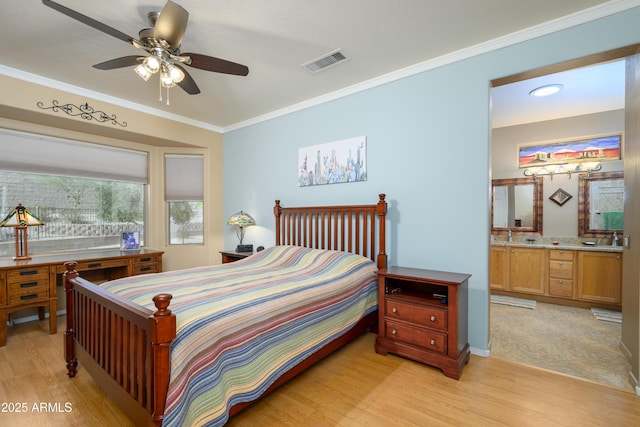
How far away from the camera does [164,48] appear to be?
6.37 feet

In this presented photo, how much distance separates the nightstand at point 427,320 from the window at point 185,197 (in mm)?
3366

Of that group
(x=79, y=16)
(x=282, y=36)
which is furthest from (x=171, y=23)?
(x=282, y=36)

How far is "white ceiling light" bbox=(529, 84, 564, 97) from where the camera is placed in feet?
10.8

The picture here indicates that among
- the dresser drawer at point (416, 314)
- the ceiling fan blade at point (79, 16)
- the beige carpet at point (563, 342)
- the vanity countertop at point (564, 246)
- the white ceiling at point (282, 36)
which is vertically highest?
the white ceiling at point (282, 36)

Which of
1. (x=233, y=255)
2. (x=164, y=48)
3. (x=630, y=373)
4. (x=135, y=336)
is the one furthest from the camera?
(x=233, y=255)

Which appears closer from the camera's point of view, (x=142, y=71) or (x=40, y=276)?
(x=142, y=71)

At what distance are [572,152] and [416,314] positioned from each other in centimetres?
384

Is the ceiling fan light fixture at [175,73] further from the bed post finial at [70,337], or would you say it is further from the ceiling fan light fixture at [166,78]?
the bed post finial at [70,337]

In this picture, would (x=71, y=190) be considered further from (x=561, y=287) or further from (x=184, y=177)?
(x=561, y=287)

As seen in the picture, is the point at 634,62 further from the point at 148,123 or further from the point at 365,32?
the point at 148,123

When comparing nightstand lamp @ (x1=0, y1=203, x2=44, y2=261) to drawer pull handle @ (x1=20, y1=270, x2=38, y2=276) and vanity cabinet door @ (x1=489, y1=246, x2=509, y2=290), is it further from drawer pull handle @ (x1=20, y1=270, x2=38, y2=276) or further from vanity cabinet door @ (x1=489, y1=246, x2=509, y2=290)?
vanity cabinet door @ (x1=489, y1=246, x2=509, y2=290)

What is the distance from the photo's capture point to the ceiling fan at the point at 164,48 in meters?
1.70

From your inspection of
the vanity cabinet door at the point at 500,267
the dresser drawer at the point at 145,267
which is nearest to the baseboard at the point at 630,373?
the vanity cabinet door at the point at 500,267

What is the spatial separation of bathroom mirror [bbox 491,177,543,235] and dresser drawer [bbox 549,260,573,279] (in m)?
0.60
